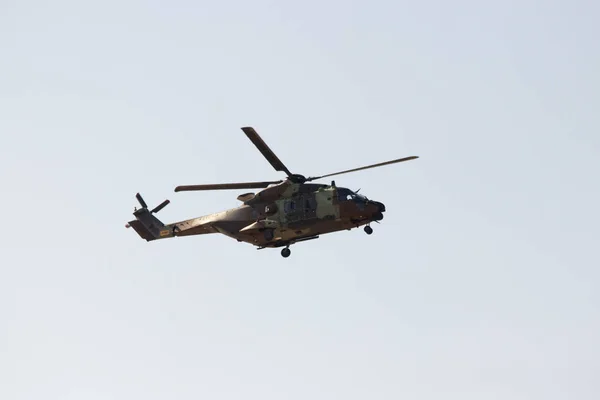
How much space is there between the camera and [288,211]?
53875mm

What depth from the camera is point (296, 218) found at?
53688 mm

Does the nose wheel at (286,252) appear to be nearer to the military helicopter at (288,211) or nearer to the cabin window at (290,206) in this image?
the military helicopter at (288,211)

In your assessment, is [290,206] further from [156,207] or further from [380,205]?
[156,207]

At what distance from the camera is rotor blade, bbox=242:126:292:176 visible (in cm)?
5075

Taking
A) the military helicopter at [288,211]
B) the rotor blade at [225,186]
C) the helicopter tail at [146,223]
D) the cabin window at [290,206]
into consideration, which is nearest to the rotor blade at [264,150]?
the military helicopter at [288,211]

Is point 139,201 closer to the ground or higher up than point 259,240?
higher up

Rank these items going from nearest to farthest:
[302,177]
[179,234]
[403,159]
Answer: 1. [403,159]
2. [302,177]
3. [179,234]

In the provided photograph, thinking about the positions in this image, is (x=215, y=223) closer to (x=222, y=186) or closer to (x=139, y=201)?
(x=222, y=186)

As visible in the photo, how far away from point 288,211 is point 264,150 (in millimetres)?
3743

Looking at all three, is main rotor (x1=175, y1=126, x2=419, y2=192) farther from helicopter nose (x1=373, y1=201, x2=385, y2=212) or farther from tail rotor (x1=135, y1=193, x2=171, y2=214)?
tail rotor (x1=135, y1=193, x2=171, y2=214)

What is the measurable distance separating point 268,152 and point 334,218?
4825 mm

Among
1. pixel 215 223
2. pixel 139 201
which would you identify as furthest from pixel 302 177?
pixel 139 201

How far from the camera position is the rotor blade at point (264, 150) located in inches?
1998

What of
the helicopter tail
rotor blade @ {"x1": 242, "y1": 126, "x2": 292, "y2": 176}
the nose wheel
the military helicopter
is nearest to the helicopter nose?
the military helicopter
